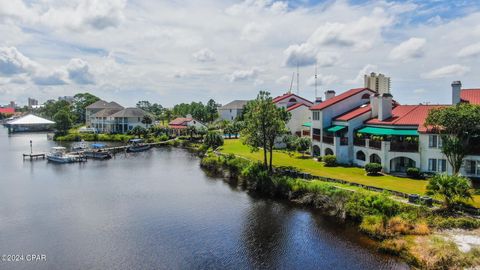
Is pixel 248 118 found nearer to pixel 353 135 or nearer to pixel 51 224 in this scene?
pixel 353 135

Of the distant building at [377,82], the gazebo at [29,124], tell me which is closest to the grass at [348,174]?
the distant building at [377,82]

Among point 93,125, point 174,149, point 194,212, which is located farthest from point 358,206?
point 93,125

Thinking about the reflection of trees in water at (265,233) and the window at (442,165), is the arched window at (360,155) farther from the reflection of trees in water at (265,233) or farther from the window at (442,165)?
the reflection of trees in water at (265,233)

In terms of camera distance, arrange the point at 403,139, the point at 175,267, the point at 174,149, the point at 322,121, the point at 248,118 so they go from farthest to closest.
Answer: the point at 174,149, the point at 322,121, the point at 248,118, the point at 403,139, the point at 175,267

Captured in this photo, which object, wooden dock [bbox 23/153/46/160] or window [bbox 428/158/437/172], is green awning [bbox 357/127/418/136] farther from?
wooden dock [bbox 23/153/46/160]

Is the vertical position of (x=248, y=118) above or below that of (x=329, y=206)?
above

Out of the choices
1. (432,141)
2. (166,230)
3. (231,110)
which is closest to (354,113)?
(432,141)

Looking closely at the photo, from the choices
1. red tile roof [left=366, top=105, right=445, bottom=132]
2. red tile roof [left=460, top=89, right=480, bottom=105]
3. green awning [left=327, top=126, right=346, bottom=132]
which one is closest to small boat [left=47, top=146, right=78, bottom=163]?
green awning [left=327, top=126, right=346, bottom=132]
